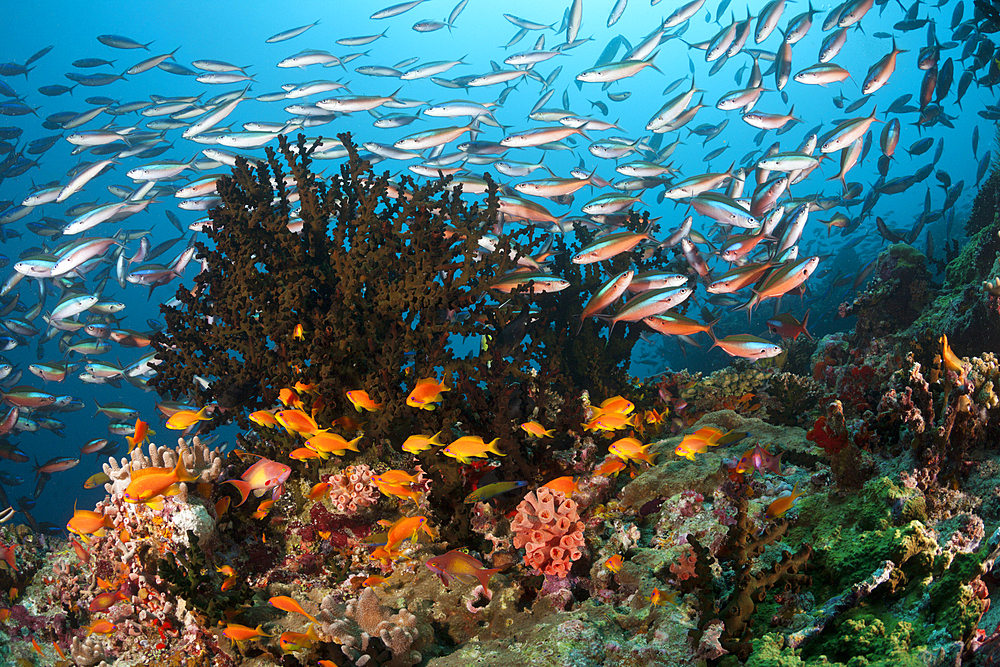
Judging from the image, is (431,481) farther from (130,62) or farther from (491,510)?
(130,62)

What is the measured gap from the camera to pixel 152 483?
135 inches

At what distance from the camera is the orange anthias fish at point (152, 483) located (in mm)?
3344

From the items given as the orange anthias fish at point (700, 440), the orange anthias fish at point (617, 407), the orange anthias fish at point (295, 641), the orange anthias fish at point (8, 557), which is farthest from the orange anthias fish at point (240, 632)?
the orange anthias fish at point (8, 557)

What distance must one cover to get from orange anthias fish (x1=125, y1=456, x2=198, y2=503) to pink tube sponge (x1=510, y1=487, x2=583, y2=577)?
249cm

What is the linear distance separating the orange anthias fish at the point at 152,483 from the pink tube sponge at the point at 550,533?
2.49 meters

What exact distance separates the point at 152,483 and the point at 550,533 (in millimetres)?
2815

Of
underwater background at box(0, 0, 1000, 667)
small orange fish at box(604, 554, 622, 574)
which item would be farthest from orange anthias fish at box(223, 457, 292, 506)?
small orange fish at box(604, 554, 622, 574)

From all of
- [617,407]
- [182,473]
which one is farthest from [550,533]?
[182,473]

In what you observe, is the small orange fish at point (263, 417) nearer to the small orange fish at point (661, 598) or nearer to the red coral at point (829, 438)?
the small orange fish at point (661, 598)

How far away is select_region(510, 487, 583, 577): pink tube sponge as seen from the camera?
3.46m

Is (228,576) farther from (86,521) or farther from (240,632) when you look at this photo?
(86,521)

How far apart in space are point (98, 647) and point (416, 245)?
4.06 metres

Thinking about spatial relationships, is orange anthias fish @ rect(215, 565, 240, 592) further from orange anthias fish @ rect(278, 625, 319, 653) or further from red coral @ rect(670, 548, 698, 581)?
red coral @ rect(670, 548, 698, 581)

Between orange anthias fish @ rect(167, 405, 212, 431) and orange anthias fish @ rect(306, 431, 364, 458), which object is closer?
orange anthias fish @ rect(306, 431, 364, 458)
